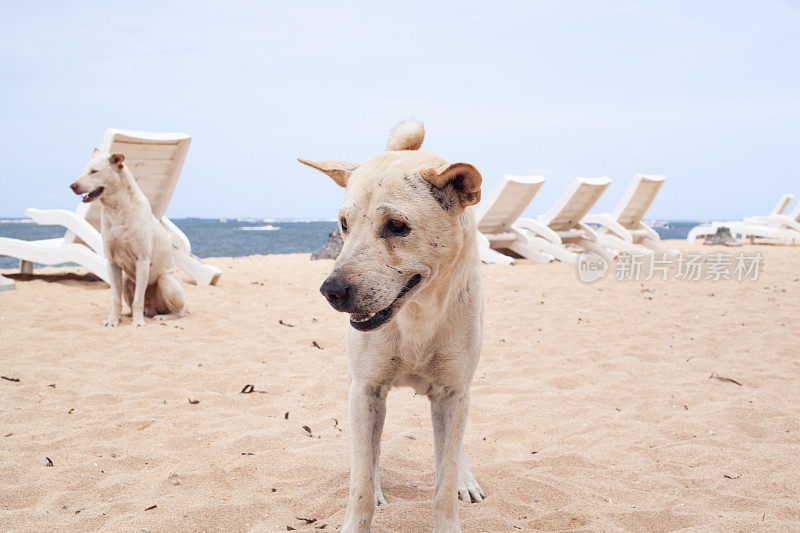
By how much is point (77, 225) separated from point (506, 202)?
7557mm

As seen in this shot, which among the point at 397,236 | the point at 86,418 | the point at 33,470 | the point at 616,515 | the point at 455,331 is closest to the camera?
the point at 397,236

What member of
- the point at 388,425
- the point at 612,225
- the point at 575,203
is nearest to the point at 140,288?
the point at 388,425

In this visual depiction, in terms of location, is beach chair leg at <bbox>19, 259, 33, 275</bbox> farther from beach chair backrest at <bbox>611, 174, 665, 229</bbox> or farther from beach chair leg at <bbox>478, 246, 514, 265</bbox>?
beach chair backrest at <bbox>611, 174, 665, 229</bbox>

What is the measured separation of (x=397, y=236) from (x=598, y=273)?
8.69 m

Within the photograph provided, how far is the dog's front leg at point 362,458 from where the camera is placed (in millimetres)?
2256

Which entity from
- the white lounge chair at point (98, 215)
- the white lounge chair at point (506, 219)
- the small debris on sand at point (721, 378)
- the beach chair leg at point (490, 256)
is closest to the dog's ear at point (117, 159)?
the white lounge chair at point (98, 215)

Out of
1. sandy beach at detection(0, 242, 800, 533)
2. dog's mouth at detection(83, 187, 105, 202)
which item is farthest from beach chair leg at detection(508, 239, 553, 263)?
dog's mouth at detection(83, 187, 105, 202)

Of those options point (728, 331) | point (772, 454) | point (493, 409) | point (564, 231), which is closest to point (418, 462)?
point (493, 409)

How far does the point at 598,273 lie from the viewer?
9.98 metres

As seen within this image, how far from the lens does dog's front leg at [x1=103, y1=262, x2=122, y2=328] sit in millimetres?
6066

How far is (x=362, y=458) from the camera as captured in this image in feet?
7.39

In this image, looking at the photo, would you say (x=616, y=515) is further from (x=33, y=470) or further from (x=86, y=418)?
(x=86, y=418)

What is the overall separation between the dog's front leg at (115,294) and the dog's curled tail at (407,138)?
4.52 meters

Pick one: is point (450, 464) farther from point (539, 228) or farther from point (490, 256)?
point (539, 228)
